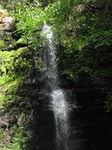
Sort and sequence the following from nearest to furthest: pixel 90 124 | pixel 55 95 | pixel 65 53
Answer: pixel 90 124 → pixel 55 95 → pixel 65 53

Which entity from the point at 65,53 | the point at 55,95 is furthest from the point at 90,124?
the point at 65,53

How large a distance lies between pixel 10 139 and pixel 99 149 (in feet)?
10.2

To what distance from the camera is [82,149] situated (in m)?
5.21

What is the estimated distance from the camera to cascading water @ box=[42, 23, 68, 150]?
17.4 ft

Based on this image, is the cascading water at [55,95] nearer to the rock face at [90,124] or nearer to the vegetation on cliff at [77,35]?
the rock face at [90,124]

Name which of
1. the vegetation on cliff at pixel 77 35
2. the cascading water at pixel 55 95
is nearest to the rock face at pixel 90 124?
the cascading water at pixel 55 95

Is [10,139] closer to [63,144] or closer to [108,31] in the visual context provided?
[63,144]

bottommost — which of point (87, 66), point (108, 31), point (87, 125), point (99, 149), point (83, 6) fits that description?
point (99, 149)

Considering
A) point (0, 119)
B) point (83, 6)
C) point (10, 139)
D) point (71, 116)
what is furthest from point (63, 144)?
point (83, 6)

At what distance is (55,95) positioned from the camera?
563 centimetres

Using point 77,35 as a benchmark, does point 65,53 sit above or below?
below

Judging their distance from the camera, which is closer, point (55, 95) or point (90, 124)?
point (90, 124)

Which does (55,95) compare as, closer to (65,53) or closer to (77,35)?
(65,53)

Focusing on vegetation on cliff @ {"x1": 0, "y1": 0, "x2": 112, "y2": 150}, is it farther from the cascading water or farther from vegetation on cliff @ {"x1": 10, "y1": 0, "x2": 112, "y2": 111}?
the cascading water
